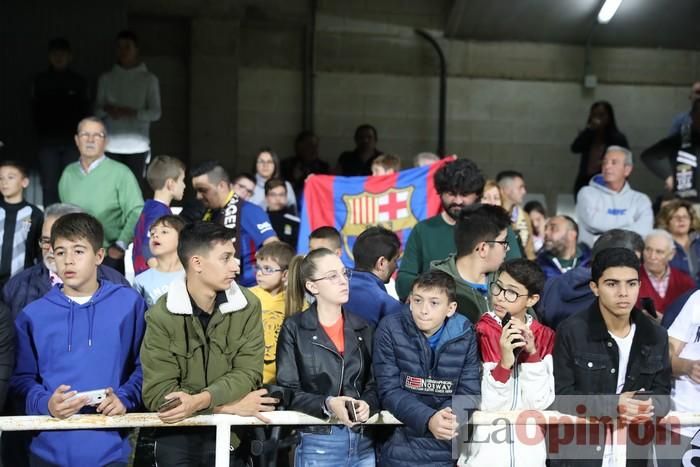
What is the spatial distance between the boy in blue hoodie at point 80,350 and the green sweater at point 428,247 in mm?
1730

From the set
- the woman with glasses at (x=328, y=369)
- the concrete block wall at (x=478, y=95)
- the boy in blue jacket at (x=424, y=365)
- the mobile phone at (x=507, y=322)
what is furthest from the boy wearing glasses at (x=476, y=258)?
the concrete block wall at (x=478, y=95)

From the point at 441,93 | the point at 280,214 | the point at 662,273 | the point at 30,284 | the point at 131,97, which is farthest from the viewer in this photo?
the point at 441,93

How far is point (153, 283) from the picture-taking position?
19.4 feet

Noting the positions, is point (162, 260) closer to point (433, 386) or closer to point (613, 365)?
point (433, 386)

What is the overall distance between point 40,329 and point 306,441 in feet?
4.23

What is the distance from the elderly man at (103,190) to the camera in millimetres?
7605

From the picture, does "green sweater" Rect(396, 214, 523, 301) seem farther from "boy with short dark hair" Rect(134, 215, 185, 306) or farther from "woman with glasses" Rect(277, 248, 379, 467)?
"boy with short dark hair" Rect(134, 215, 185, 306)

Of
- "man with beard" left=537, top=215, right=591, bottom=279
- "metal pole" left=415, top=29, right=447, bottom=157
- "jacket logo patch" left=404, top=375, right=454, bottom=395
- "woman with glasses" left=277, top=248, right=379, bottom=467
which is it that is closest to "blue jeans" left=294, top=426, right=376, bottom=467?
"woman with glasses" left=277, top=248, right=379, bottom=467

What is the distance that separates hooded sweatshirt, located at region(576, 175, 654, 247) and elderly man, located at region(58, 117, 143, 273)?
3.65 meters

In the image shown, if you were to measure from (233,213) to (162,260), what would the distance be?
1143 mm

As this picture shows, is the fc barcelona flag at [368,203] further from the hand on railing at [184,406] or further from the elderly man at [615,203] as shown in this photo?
the hand on railing at [184,406]

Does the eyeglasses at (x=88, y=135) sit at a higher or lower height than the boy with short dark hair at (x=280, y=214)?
higher

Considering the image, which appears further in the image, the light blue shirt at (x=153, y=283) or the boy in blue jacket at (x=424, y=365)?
the light blue shirt at (x=153, y=283)

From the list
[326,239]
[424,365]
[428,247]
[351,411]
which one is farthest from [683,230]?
[351,411]
